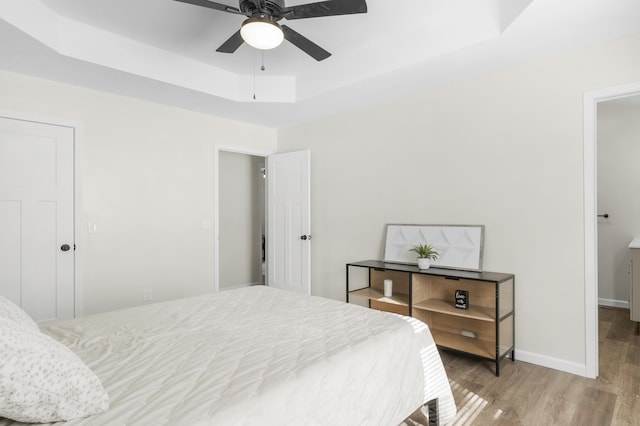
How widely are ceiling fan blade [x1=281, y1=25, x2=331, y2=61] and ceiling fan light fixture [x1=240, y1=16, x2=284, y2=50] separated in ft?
0.39

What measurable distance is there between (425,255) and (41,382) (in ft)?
9.38

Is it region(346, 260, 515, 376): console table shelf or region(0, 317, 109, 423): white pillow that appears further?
Answer: region(346, 260, 515, 376): console table shelf

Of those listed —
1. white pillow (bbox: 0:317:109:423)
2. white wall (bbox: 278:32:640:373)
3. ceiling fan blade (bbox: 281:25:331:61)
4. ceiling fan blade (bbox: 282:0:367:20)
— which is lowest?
white pillow (bbox: 0:317:109:423)

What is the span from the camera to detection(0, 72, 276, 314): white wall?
3340 millimetres

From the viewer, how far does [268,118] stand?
4504 mm

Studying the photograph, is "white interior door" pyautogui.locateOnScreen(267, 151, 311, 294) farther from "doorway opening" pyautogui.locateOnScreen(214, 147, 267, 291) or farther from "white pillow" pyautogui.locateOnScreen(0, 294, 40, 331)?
"white pillow" pyautogui.locateOnScreen(0, 294, 40, 331)

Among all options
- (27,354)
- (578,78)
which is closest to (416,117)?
(578,78)

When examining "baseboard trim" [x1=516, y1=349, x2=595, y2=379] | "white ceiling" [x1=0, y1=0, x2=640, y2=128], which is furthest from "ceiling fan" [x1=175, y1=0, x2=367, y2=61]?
"baseboard trim" [x1=516, y1=349, x2=595, y2=379]

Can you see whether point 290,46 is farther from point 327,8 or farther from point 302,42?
point 327,8

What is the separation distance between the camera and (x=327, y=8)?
2.06 m

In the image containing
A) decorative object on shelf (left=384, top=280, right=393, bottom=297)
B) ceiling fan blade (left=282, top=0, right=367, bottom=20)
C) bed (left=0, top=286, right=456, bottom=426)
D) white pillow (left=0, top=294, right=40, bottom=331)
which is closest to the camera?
bed (left=0, top=286, right=456, bottom=426)

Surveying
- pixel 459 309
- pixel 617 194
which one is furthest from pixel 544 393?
pixel 617 194

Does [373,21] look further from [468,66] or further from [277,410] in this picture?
[277,410]

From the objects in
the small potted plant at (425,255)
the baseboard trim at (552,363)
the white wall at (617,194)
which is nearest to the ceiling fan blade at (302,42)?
the small potted plant at (425,255)
